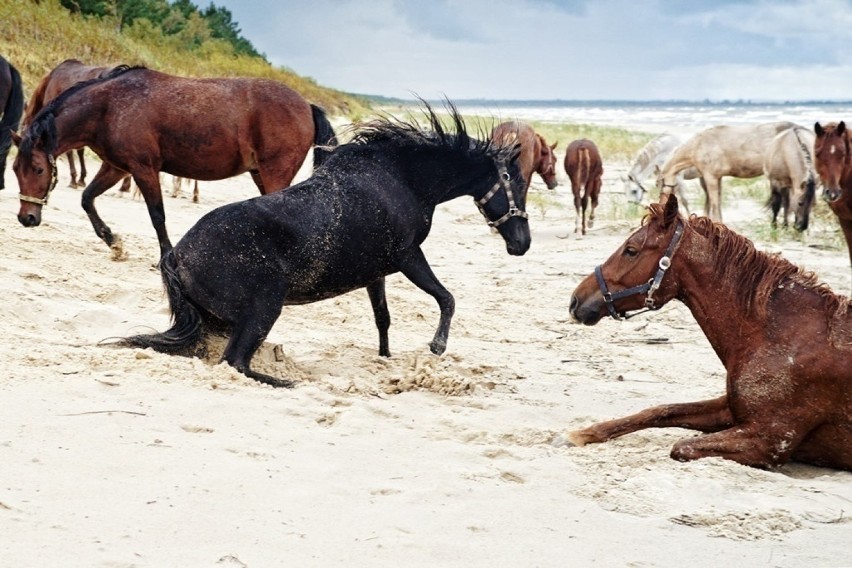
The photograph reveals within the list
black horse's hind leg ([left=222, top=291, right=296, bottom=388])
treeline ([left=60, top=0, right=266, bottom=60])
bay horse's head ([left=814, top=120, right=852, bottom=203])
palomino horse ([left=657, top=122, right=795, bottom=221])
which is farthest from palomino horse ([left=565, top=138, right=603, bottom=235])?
treeline ([left=60, top=0, right=266, bottom=60])

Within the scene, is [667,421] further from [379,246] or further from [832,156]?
[832,156]

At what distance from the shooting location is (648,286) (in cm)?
516

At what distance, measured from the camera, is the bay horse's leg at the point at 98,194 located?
9.49 metres

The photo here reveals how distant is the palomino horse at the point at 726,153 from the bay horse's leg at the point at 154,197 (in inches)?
417

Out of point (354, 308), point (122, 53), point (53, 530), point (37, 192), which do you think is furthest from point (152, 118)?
point (122, 53)

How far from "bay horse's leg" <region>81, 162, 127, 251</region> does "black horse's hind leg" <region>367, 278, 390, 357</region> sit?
3.48 m

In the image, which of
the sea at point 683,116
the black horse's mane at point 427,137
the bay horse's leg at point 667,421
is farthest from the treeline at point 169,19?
the bay horse's leg at point 667,421

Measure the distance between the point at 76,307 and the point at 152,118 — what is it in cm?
275

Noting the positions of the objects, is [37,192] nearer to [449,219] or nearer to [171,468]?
[171,468]

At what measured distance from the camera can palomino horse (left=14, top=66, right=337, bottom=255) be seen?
8.86m

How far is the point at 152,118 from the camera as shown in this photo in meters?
9.26

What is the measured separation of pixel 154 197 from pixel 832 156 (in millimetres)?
7332

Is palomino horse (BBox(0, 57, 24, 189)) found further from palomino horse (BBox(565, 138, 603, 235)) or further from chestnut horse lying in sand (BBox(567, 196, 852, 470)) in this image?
chestnut horse lying in sand (BBox(567, 196, 852, 470))

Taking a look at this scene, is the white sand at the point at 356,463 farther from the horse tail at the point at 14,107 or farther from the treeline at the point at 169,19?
the treeline at the point at 169,19
